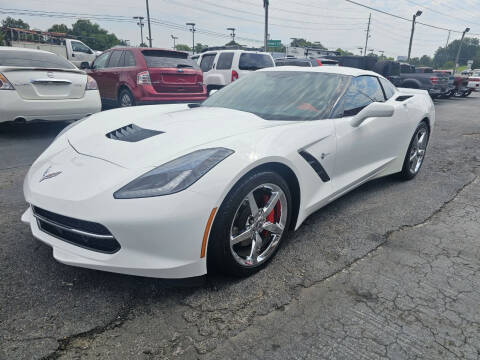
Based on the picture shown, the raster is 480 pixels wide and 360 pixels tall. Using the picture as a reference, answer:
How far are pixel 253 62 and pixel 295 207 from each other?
867 cm

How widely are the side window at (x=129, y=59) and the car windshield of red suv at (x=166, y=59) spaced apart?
26 centimetres

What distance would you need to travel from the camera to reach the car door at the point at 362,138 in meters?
2.85

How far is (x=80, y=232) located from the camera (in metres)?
1.81

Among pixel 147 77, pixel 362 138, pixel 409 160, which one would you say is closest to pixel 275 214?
pixel 362 138

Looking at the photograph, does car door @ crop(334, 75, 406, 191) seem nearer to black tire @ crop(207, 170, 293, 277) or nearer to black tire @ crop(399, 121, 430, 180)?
black tire @ crop(399, 121, 430, 180)

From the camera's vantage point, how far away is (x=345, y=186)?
294 cm

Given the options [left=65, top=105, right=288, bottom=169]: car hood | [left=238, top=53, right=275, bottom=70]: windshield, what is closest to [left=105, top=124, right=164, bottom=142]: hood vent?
[left=65, top=105, right=288, bottom=169]: car hood

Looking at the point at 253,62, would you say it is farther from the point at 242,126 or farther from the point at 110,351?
the point at 110,351

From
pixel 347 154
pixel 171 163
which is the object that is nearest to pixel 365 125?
pixel 347 154

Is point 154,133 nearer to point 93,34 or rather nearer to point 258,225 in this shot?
point 258,225

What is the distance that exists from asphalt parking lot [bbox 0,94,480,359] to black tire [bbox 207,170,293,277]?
0.37 feet

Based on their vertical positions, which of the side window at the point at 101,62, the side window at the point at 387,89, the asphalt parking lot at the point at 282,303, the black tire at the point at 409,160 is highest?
the side window at the point at 101,62

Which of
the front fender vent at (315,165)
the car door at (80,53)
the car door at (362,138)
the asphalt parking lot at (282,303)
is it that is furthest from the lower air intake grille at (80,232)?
the car door at (80,53)

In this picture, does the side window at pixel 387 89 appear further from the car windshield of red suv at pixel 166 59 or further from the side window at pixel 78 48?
the side window at pixel 78 48
